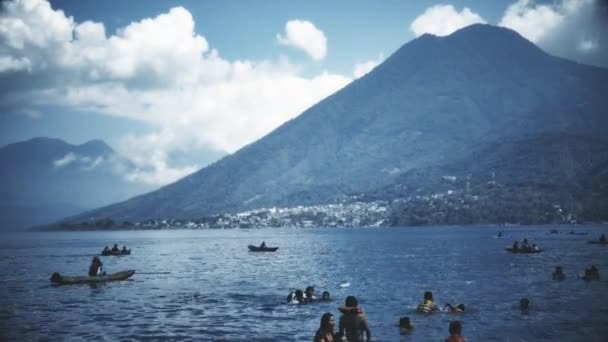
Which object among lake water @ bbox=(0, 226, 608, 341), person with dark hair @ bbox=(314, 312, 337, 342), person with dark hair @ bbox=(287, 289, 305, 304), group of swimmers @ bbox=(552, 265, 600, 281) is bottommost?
lake water @ bbox=(0, 226, 608, 341)

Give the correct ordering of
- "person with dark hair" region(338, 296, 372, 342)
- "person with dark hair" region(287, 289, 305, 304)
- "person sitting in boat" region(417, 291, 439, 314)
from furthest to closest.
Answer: "person with dark hair" region(287, 289, 305, 304) < "person sitting in boat" region(417, 291, 439, 314) < "person with dark hair" region(338, 296, 372, 342)

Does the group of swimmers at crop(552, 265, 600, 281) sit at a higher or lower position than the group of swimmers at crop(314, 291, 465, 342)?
lower

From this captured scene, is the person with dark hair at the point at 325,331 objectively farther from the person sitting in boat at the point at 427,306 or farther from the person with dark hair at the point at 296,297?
the person with dark hair at the point at 296,297

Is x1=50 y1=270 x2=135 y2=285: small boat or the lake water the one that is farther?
x1=50 y1=270 x2=135 y2=285: small boat

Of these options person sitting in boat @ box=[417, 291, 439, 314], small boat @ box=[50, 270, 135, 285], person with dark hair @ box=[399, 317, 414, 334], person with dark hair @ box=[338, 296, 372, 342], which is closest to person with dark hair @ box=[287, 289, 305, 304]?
person sitting in boat @ box=[417, 291, 439, 314]

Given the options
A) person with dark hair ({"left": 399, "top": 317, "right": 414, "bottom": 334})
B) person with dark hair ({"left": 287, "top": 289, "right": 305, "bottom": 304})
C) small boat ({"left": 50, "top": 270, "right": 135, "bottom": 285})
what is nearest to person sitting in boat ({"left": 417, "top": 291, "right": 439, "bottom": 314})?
person with dark hair ({"left": 399, "top": 317, "right": 414, "bottom": 334})

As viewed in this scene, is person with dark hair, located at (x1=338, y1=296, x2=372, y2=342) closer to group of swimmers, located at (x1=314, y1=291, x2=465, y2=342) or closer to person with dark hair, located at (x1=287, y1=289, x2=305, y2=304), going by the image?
group of swimmers, located at (x1=314, y1=291, x2=465, y2=342)

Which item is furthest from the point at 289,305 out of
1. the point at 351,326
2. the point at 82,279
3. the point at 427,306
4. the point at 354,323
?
the point at 82,279

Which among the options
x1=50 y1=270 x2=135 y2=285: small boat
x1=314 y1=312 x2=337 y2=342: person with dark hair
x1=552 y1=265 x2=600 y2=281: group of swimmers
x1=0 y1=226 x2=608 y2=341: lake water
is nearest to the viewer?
x1=314 y1=312 x2=337 y2=342: person with dark hair

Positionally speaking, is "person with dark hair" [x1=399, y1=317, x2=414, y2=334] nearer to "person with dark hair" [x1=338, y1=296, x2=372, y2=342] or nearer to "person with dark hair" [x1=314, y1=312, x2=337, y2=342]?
"person with dark hair" [x1=338, y1=296, x2=372, y2=342]

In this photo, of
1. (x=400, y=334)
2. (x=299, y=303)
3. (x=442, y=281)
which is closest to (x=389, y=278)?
(x=442, y=281)

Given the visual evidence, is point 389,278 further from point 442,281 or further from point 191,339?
point 191,339

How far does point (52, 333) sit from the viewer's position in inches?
1230

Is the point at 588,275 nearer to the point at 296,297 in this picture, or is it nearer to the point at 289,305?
the point at 296,297
